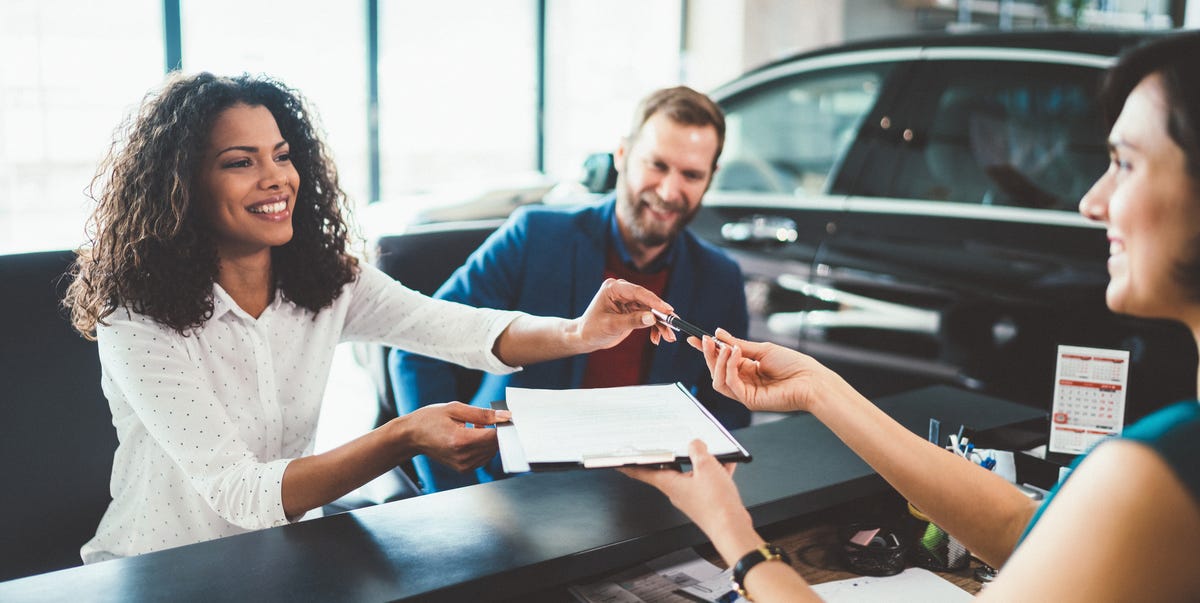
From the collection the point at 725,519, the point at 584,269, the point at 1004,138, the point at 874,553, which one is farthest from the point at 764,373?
the point at 1004,138

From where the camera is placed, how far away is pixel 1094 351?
1.66 meters

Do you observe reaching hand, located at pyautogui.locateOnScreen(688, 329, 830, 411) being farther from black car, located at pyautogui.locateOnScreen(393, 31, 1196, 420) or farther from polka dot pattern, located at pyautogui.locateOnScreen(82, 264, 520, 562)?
black car, located at pyautogui.locateOnScreen(393, 31, 1196, 420)

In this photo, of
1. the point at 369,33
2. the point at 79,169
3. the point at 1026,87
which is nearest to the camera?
the point at 1026,87

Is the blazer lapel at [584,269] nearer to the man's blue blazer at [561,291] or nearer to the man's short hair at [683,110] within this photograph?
the man's blue blazer at [561,291]

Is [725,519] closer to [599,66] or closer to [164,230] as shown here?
[164,230]

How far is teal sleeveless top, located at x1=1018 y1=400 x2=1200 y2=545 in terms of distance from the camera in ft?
2.39

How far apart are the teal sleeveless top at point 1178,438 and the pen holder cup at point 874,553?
60cm

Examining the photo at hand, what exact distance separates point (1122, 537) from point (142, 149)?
1.46 metres

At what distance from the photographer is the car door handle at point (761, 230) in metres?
3.00

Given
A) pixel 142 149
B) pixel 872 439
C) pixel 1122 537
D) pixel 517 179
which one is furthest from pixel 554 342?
pixel 517 179

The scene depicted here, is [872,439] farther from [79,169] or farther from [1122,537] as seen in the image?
[79,169]

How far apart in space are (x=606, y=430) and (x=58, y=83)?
5303 mm

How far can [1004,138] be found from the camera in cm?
266

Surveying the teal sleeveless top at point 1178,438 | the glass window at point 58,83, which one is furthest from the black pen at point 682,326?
the glass window at point 58,83
